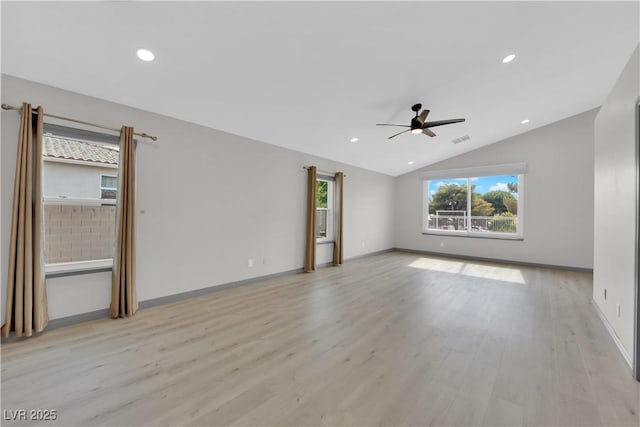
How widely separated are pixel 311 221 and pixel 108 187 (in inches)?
129

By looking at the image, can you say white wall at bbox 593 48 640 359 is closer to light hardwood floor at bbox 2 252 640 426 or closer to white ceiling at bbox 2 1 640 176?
light hardwood floor at bbox 2 252 640 426

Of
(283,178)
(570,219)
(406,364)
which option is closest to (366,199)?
(283,178)

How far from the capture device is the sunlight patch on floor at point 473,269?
517 cm

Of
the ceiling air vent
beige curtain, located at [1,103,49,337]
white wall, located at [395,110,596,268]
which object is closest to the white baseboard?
white wall, located at [395,110,596,268]

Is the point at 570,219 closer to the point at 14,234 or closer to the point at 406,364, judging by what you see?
the point at 406,364

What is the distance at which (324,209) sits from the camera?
631 cm

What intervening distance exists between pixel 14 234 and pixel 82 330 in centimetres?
111

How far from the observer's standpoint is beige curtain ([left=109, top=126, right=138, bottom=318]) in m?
3.00

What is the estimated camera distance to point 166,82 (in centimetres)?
288

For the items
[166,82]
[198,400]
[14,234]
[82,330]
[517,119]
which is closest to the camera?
[198,400]

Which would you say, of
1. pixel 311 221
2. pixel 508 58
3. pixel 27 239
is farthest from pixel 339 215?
pixel 27 239

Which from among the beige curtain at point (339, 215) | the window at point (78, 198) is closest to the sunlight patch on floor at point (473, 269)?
the beige curtain at point (339, 215)

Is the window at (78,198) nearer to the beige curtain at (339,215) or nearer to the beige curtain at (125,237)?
the beige curtain at (125,237)

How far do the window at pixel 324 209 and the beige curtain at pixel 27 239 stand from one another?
14.9 ft
